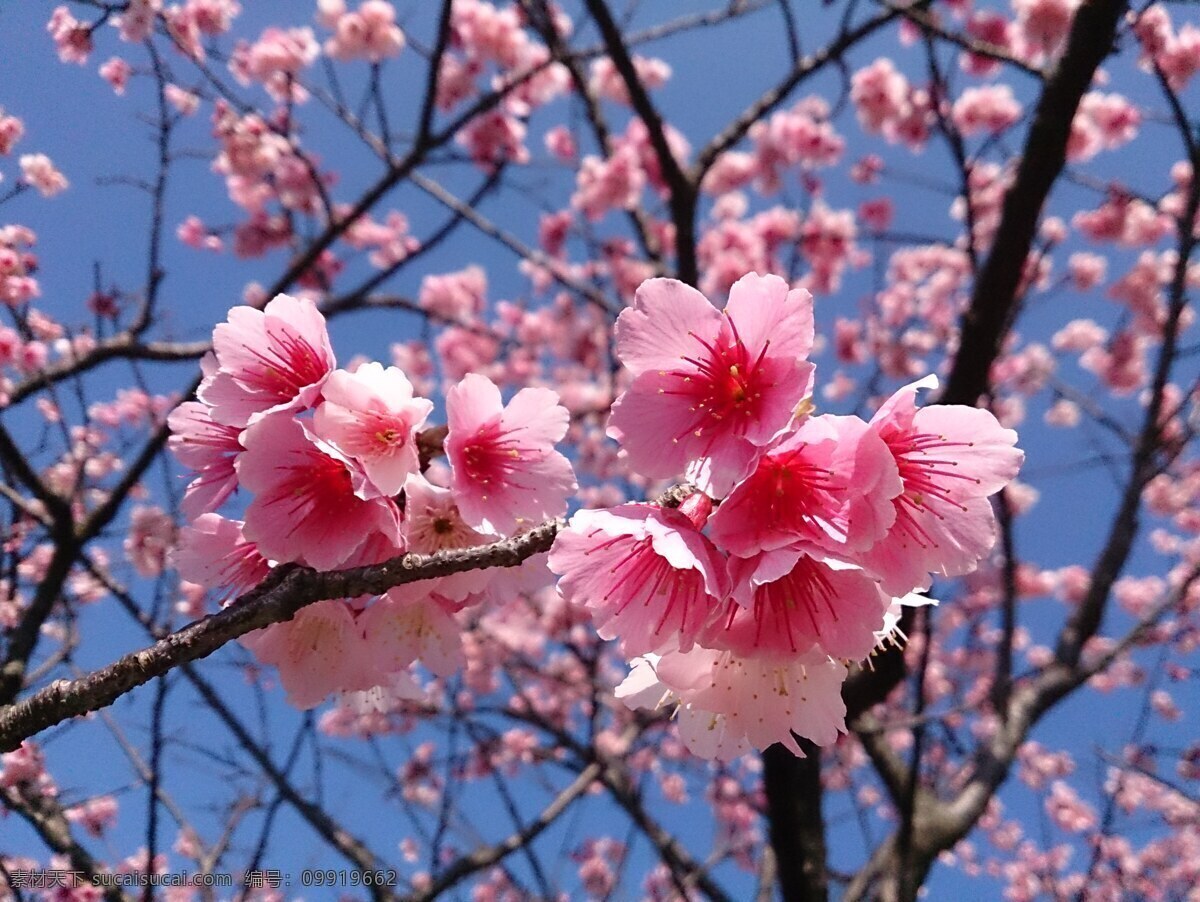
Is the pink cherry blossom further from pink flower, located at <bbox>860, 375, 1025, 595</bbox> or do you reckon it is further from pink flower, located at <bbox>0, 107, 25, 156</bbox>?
pink flower, located at <bbox>860, 375, 1025, 595</bbox>

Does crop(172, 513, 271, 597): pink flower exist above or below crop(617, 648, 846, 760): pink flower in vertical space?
above

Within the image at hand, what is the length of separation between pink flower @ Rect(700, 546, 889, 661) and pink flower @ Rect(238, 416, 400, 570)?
1.56 feet

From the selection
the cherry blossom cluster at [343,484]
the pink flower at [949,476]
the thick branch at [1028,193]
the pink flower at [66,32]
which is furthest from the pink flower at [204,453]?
the pink flower at [66,32]

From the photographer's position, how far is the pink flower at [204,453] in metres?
1.22

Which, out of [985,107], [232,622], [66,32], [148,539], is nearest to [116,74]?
[66,32]

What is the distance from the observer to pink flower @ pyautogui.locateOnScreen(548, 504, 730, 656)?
3.10ft

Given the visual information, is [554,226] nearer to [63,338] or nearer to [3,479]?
[63,338]

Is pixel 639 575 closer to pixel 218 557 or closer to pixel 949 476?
pixel 949 476

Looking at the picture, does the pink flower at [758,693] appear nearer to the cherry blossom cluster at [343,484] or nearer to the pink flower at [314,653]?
the cherry blossom cluster at [343,484]

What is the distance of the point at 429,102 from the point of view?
134 inches

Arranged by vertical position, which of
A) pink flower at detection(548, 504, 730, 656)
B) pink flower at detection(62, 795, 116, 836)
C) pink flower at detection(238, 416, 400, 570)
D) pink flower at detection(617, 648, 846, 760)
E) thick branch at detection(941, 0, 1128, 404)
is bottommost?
pink flower at detection(617, 648, 846, 760)

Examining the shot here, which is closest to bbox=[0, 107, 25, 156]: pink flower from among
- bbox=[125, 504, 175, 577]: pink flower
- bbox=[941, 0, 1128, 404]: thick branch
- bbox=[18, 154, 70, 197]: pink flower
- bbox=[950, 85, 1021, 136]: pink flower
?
bbox=[18, 154, 70, 197]: pink flower

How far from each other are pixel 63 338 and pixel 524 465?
310 cm

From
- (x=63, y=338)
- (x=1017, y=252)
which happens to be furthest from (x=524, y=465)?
(x=63, y=338)
